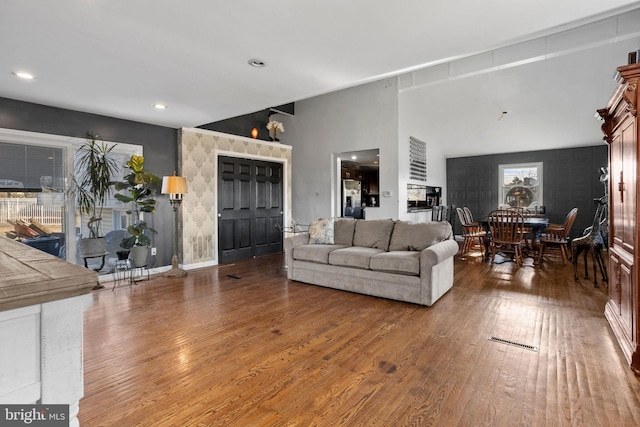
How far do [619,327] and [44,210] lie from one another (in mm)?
6231

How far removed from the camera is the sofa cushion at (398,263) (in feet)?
11.6

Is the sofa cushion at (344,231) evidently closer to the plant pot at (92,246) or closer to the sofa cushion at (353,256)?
the sofa cushion at (353,256)

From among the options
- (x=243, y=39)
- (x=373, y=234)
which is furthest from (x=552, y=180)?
(x=243, y=39)

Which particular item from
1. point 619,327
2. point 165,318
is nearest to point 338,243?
point 165,318

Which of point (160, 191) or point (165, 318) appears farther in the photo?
point (160, 191)

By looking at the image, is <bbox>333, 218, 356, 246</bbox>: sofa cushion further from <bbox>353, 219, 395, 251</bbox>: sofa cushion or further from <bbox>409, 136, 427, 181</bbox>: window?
<bbox>409, 136, 427, 181</bbox>: window

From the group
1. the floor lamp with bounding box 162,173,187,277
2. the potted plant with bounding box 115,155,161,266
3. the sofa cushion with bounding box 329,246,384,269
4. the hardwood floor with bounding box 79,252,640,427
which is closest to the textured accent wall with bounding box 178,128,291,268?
the floor lamp with bounding box 162,173,187,277

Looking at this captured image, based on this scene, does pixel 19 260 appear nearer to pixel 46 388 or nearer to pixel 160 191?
pixel 46 388

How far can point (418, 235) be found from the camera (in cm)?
408

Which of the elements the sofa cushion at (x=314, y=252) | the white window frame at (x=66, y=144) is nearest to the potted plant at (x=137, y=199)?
the white window frame at (x=66, y=144)

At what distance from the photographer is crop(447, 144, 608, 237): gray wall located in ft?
24.9

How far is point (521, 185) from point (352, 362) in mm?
8123

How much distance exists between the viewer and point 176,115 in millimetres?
4656

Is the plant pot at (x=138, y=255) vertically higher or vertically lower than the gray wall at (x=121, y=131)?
lower
